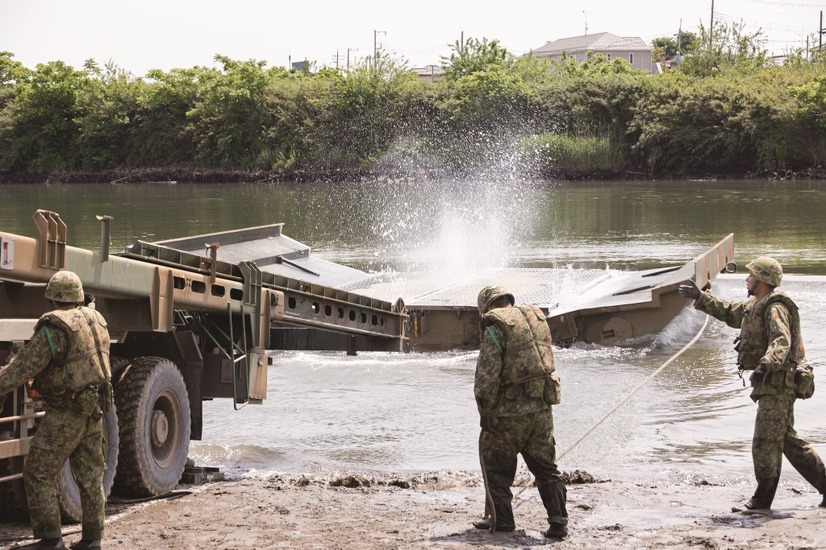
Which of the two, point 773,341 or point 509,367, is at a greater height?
point 773,341

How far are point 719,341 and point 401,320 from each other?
6989 millimetres

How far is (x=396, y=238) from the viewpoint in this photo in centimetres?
3406

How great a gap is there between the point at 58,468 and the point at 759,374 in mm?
4078

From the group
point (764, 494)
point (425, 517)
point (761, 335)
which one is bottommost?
Answer: point (425, 517)

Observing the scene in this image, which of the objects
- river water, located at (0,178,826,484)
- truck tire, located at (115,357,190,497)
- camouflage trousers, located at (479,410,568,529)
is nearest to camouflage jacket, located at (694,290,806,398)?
camouflage trousers, located at (479,410,568,529)

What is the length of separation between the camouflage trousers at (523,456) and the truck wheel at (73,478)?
2.19 m

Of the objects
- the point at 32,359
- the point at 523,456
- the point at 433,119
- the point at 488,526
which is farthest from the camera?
the point at 433,119

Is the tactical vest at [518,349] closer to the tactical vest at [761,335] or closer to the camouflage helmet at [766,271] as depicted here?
the tactical vest at [761,335]

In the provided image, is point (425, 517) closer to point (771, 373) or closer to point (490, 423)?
point (490, 423)

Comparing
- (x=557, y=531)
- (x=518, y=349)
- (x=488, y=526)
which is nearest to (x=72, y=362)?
(x=518, y=349)

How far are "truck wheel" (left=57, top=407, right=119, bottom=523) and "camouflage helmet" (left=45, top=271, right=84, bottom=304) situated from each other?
2.98ft

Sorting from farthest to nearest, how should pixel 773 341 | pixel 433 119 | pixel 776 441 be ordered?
pixel 433 119
pixel 776 441
pixel 773 341

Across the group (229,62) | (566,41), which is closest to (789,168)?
(229,62)

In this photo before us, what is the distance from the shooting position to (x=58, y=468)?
6.70m
